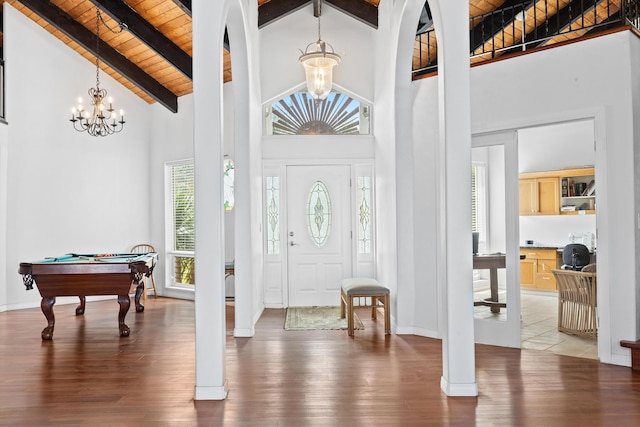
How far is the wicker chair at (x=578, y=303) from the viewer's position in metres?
5.16

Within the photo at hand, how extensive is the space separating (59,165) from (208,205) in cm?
550

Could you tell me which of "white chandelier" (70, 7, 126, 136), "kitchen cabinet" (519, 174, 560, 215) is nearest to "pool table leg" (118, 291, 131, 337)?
"white chandelier" (70, 7, 126, 136)

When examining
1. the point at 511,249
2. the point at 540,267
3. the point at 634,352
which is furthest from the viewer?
the point at 540,267

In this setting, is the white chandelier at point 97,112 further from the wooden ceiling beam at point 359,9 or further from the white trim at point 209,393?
the white trim at point 209,393

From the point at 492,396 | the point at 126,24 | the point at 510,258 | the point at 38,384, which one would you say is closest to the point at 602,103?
the point at 510,258

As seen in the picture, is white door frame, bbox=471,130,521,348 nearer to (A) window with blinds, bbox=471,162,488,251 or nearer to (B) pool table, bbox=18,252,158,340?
(A) window with blinds, bbox=471,162,488,251

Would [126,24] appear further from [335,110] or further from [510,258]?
[510,258]

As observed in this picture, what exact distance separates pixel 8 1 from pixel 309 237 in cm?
573

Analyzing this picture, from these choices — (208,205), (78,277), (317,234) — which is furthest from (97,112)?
(208,205)

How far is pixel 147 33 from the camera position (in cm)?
692

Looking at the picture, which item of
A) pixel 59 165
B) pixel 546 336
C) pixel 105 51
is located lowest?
pixel 546 336

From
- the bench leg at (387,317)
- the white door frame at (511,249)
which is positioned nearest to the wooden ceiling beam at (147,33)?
the bench leg at (387,317)

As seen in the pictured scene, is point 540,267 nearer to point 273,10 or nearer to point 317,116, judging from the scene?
point 317,116

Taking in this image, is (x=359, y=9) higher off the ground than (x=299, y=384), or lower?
higher
